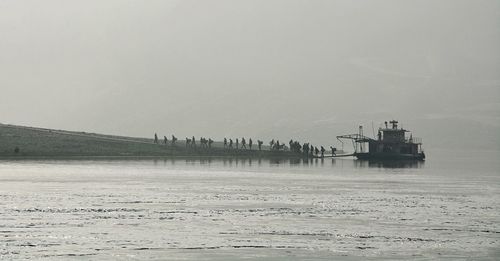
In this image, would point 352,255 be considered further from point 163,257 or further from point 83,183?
point 83,183

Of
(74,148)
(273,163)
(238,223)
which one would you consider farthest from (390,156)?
(238,223)

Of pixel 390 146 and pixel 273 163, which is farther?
pixel 390 146

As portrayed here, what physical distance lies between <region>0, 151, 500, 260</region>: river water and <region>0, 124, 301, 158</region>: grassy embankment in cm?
6610

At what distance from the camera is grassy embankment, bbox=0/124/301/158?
132 metres

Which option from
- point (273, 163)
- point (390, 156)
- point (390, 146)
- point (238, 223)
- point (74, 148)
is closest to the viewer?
point (238, 223)

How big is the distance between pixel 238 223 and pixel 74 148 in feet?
341

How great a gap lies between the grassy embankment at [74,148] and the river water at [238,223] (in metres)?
66.1

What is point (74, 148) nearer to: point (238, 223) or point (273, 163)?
point (273, 163)

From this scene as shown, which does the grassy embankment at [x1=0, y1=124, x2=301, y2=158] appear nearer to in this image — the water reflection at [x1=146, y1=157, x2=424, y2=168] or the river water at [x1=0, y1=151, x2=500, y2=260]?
the water reflection at [x1=146, y1=157, x2=424, y2=168]

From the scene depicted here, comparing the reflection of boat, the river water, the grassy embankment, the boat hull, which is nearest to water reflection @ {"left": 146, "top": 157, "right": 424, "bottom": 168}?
the boat hull

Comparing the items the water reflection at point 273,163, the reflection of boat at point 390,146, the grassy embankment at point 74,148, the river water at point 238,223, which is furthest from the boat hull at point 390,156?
the river water at point 238,223

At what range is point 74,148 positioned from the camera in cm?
13988

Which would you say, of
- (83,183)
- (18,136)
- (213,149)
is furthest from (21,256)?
(213,149)

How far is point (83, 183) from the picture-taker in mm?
67938
